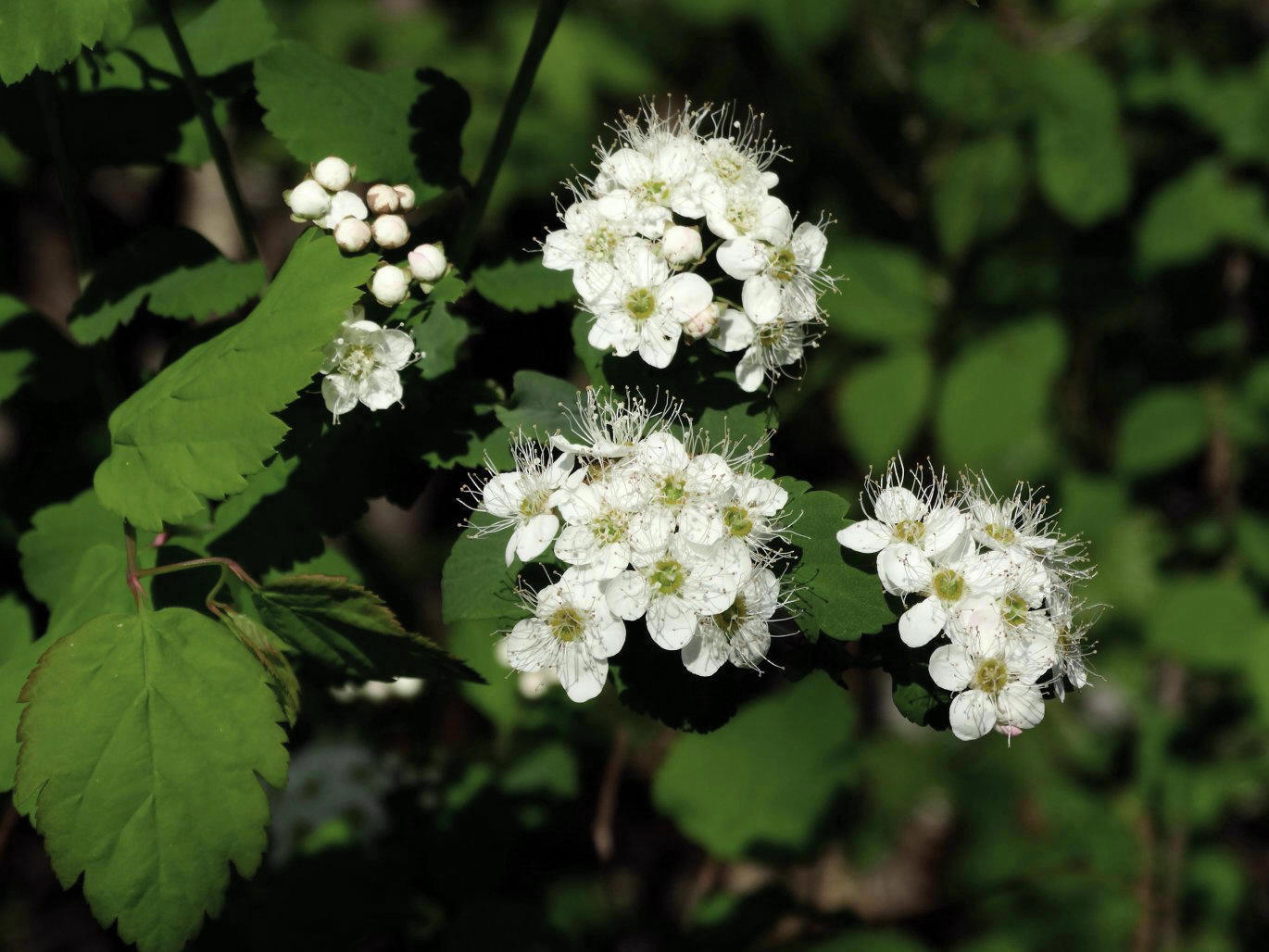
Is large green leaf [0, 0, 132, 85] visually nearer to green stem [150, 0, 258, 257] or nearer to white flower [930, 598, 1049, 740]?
green stem [150, 0, 258, 257]

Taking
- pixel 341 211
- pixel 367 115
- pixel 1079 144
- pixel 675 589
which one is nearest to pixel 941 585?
pixel 675 589

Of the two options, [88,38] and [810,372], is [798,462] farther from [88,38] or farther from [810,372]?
[88,38]

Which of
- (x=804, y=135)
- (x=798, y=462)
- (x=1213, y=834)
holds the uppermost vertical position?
(x=804, y=135)

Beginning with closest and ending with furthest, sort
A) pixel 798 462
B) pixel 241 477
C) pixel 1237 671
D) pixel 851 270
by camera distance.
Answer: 1. pixel 241 477
2. pixel 851 270
3. pixel 1237 671
4. pixel 798 462

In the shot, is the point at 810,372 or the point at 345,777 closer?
the point at 345,777

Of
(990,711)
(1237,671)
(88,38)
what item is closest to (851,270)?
(1237,671)

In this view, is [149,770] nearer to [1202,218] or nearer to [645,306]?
[645,306]

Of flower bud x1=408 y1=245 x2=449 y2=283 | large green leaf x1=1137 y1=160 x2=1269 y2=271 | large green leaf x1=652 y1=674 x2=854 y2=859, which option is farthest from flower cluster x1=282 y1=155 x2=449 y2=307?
large green leaf x1=1137 y1=160 x2=1269 y2=271
